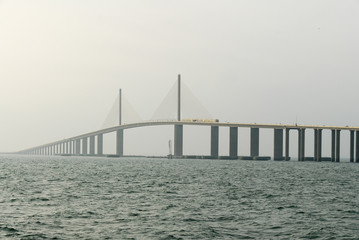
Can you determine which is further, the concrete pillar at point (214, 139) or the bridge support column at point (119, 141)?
the bridge support column at point (119, 141)

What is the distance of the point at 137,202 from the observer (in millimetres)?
35125

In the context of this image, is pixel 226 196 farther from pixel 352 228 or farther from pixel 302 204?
pixel 352 228

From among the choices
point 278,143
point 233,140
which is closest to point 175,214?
point 278,143

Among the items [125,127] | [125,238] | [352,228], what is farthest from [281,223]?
[125,127]

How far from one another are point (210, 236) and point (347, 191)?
24.6m

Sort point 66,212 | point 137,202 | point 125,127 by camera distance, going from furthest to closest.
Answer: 1. point 125,127
2. point 137,202
3. point 66,212

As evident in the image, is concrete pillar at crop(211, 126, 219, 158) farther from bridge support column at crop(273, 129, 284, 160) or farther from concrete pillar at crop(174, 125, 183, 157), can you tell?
bridge support column at crop(273, 129, 284, 160)

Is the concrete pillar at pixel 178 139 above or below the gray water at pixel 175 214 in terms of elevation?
above

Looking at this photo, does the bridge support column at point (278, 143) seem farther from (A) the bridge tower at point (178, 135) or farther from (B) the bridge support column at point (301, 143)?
(A) the bridge tower at point (178, 135)

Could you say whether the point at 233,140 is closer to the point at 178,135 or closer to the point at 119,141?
the point at 178,135

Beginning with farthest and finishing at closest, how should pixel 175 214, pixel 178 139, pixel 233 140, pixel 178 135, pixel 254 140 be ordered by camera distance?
1. pixel 178 139
2. pixel 178 135
3. pixel 233 140
4. pixel 254 140
5. pixel 175 214

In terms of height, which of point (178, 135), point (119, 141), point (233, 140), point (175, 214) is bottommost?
point (175, 214)

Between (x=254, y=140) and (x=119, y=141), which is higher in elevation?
(x=254, y=140)

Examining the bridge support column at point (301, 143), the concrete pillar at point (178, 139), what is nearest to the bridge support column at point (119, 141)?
the concrete pillar at point (178, 139)
